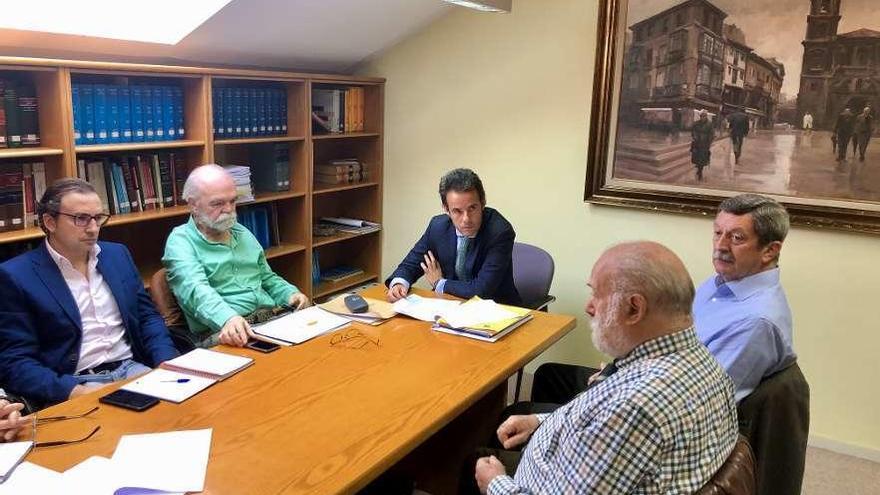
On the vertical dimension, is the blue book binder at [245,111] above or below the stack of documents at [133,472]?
above

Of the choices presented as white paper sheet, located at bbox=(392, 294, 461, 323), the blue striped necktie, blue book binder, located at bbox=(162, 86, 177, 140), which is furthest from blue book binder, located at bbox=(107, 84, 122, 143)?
the blue striped necktie

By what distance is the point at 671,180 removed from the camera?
133 inches

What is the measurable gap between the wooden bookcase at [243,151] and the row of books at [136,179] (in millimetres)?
44

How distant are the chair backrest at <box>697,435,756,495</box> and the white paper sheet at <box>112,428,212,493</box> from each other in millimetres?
1017

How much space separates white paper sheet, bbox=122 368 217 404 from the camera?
181 centimetres

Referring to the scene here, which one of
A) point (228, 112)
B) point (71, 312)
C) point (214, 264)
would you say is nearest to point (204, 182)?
point (214, 264)

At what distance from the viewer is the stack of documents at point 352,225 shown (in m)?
4.22

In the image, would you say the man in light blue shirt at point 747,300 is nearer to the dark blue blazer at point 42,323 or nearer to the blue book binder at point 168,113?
the dark blue blazer at point 42,323

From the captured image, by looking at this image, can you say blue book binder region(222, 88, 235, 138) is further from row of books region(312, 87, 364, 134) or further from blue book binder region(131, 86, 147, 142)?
row of books region(312, 87, 364, 134)

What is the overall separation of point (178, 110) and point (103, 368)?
1.36 metres

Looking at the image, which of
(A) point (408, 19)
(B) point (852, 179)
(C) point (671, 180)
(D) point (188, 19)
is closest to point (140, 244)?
(D) point (188, 19)

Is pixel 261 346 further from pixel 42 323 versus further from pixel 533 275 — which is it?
pixel 533 275

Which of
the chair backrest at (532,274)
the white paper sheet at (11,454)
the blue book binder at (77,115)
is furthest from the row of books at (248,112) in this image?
the white paper sheet at (11,454)

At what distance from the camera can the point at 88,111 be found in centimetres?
284
